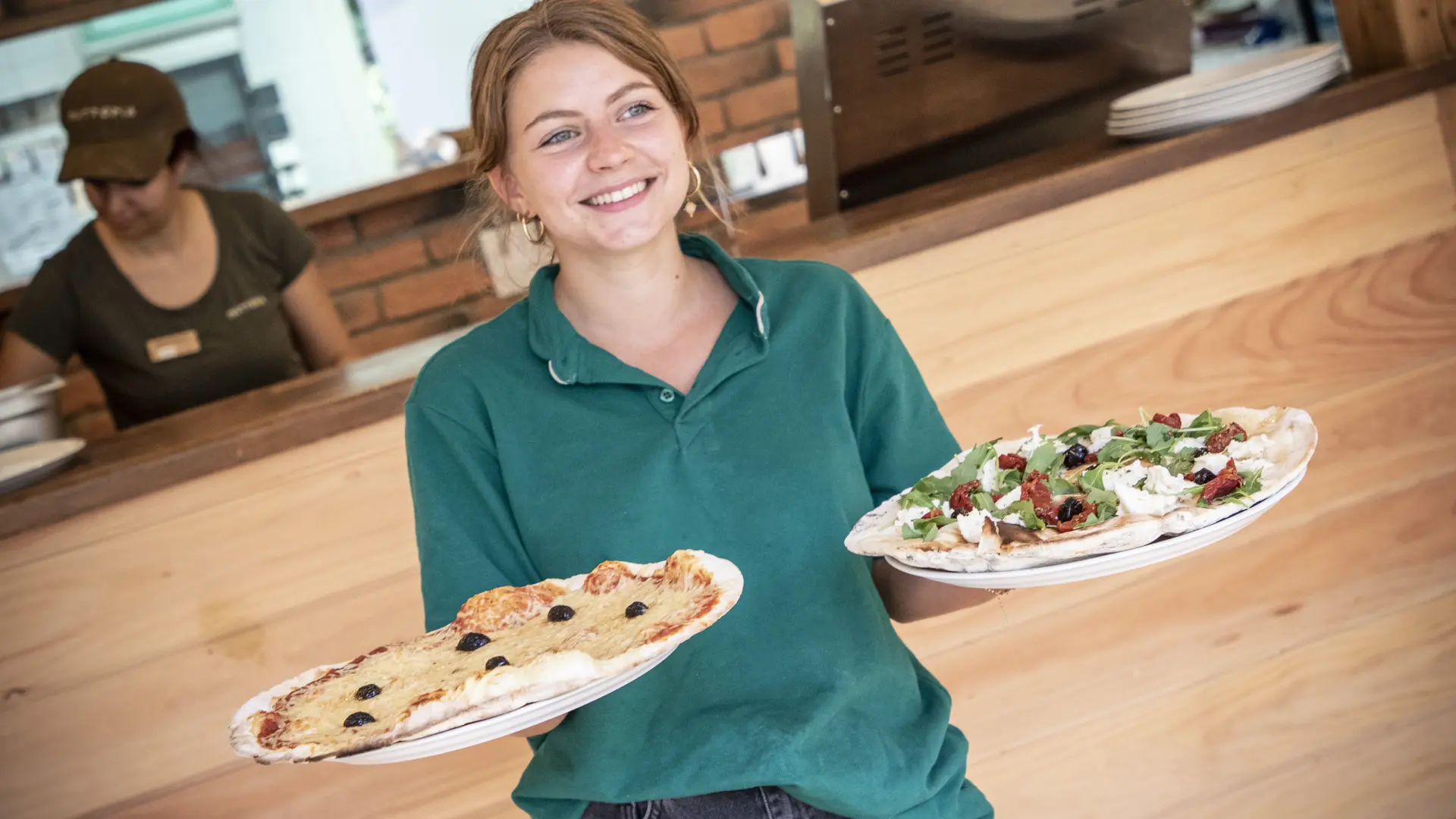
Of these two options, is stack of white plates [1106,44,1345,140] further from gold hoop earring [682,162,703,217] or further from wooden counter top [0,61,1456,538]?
gold hoop earring [682,162,703,217]

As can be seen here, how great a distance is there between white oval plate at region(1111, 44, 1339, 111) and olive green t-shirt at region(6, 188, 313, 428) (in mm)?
1838

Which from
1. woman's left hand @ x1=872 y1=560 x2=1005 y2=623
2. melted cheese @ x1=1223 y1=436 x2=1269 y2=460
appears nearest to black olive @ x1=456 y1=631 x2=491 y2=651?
woman's left hand @ x1=872 y1=560 x2=1005 y2=623

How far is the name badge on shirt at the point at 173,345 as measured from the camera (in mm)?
2775

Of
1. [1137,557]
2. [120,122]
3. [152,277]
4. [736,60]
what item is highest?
[120,122]

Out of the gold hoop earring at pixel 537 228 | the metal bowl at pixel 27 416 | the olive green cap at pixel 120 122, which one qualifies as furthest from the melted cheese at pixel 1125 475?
the olive green cap at pixel 120 122

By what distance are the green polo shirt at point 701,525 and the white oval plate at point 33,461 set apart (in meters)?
0.70

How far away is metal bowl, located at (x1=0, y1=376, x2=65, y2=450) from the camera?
5.92 ft

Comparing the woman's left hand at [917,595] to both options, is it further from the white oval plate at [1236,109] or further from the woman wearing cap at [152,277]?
the woman wearing cap at [152,277]

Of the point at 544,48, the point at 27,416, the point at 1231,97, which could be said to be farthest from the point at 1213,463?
the point at 27,416

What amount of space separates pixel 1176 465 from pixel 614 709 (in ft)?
1.84

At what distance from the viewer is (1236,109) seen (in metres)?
1.96

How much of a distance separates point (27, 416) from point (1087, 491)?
146 centimetres

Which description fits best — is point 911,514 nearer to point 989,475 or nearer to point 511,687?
point 989,475

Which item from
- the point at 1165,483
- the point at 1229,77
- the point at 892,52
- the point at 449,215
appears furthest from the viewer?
the point at 449,215
